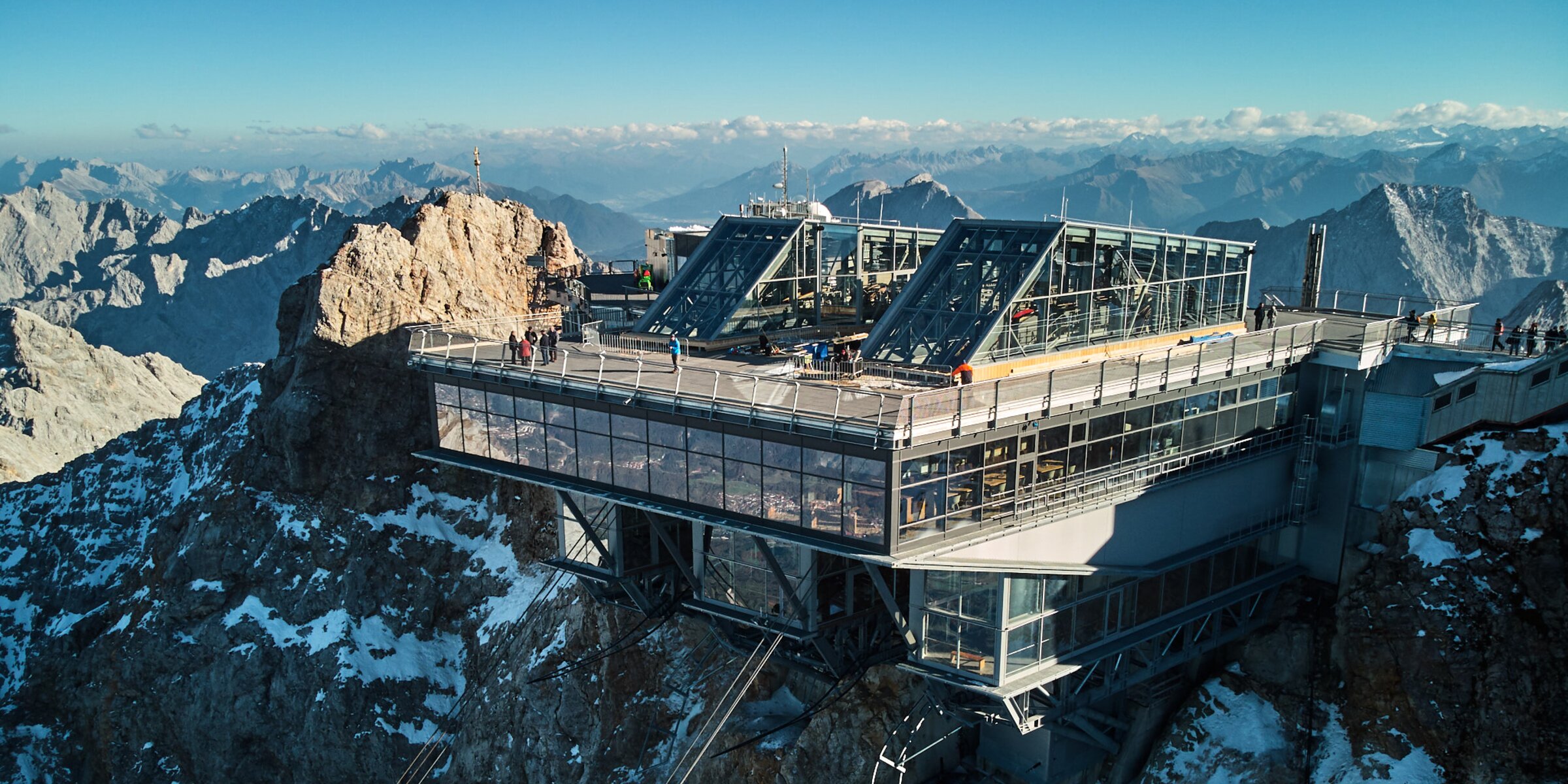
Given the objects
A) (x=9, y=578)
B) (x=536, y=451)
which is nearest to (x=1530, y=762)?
(x=536, y=451)

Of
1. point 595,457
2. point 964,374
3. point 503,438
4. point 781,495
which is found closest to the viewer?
point 781,495

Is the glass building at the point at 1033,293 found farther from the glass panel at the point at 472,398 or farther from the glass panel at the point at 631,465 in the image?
the glass panel at the point at 472,398

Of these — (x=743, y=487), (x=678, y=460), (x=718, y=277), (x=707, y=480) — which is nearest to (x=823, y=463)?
(x=743, y=487)

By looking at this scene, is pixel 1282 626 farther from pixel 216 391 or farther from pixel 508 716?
pixel 216 391

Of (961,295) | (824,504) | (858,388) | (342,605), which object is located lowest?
(342,605)

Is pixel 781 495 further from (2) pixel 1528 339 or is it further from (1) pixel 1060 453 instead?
(2) pixel 1528 339

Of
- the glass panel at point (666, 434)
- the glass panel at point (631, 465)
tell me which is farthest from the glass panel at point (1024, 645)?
the glass panel at point (631, 465)

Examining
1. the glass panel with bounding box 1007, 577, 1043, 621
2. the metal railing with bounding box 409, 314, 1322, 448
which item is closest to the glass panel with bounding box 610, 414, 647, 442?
the metal railing with bounding box 409, 314, 1322, 448
